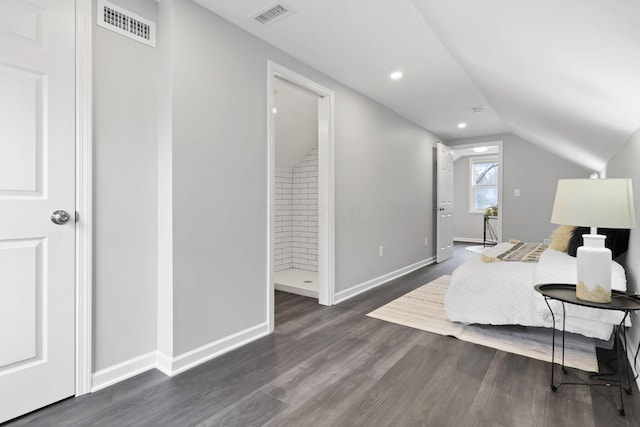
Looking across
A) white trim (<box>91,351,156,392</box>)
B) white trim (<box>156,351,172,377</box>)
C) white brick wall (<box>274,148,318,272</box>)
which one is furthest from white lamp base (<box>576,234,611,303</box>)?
white brick wall (<box>274,148,318,272</box>)

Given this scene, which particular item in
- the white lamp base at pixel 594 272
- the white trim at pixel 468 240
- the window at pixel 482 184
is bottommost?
the white trim at pixel 468 240

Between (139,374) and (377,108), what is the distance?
3.62 metres

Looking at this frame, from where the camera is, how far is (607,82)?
1548 mm

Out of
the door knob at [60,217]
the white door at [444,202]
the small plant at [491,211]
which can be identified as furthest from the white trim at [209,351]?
the small plant at [491,211]

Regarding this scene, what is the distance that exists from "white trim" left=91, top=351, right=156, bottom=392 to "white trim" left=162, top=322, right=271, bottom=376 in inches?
2.5

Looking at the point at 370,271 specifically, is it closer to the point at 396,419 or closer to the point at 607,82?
the point at 396,419

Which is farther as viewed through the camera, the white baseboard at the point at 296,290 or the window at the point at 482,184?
the window at the point at 482,184

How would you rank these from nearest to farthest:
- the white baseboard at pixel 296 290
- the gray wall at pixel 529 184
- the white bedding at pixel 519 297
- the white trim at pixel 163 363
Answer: the white trim at pixel 163 363 → the white bedding at pixel 519 297 → the white baseboard at pixel 296 290 → the gray wall at pixel 529 184

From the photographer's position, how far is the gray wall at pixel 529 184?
5336mm

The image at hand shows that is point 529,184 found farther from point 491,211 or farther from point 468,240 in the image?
point 468,240

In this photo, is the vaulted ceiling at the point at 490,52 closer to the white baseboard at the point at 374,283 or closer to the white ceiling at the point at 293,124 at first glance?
the white ceiling at the point at 293,124

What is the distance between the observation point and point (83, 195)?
70.3 inches

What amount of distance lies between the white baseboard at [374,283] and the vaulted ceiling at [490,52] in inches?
87.6

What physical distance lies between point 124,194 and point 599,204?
2621mm
